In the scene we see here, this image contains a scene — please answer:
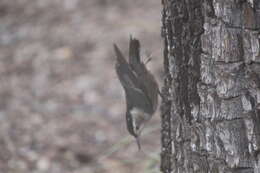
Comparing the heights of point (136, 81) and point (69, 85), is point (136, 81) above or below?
above

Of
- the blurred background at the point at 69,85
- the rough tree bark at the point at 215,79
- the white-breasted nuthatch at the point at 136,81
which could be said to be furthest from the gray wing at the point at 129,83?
the blurred background at the point at 69,85

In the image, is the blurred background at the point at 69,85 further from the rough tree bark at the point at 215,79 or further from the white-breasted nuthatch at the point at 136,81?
the rough tree bark at the point at 215,79

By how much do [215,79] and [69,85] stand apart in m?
2.83

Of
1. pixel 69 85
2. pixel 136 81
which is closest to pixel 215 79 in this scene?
pixel 136 81

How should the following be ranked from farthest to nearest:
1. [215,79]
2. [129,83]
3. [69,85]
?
[69,85] → [129,83] → [215,79]

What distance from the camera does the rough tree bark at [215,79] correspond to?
4.55ft

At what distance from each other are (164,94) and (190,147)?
19 cm

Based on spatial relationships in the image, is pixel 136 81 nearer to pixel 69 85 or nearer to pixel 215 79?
pixel 215 79

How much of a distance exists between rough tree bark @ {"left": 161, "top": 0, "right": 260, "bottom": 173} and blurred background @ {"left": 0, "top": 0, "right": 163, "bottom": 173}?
2.79 ft

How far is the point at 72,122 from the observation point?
3.80 m

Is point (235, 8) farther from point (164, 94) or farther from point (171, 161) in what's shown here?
point (171, 161)

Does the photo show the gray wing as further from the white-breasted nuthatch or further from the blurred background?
the blurred background

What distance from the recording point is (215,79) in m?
1.45

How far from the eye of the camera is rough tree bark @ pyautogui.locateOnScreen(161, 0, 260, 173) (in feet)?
4.55
